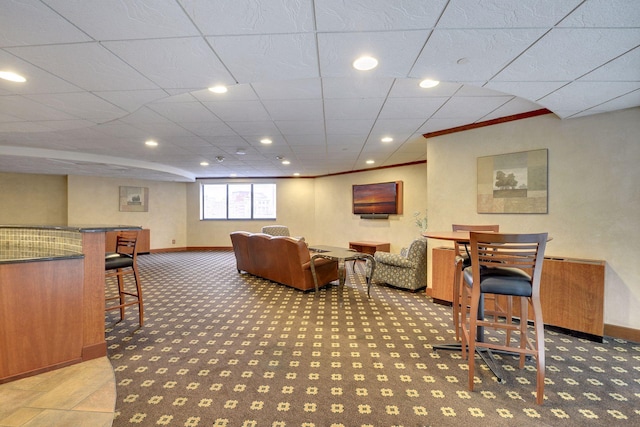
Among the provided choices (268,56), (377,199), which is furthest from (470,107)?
(377,199)

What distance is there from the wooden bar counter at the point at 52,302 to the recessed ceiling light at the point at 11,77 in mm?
1274

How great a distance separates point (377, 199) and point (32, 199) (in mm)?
9577

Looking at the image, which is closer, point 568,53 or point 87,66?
point 568,53

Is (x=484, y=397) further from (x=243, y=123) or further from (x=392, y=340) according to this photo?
(x=243, y=123)

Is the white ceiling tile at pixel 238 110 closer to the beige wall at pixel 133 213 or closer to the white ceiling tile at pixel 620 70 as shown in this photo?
the white ceiling tile at pixel 620 70

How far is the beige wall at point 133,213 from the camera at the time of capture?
8016mm

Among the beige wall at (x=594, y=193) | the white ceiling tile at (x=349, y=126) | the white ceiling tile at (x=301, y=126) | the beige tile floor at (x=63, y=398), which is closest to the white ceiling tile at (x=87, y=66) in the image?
the white ceiling tile at (x=301, y=126)

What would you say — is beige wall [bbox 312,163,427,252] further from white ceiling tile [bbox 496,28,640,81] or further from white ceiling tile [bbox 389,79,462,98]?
white ceiling tile [bbox 496,28,640,81]

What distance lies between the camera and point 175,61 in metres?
2.07

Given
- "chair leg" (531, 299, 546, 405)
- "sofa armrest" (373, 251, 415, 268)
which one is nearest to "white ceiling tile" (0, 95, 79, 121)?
"sofa armrest" (373, 251, 415, 268)

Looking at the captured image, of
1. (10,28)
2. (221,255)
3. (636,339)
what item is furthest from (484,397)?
(221,255)

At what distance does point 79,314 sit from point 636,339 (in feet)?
17.2

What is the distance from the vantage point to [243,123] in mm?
3863

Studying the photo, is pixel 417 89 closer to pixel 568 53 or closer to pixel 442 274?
pixel 568 53
